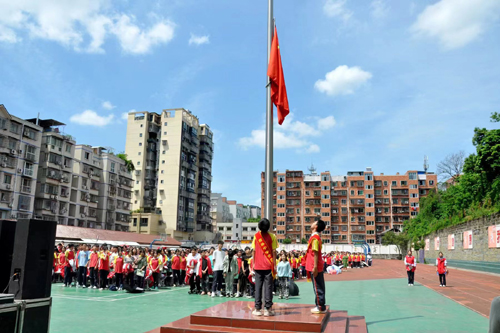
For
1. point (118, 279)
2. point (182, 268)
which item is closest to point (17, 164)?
point (182, 268)

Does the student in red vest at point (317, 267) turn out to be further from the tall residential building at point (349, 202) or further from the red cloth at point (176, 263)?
the tall residential building at point (349, 202)

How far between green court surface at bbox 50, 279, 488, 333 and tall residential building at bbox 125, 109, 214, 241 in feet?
183

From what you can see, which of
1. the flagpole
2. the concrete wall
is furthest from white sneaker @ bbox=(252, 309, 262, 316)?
the concrete wall

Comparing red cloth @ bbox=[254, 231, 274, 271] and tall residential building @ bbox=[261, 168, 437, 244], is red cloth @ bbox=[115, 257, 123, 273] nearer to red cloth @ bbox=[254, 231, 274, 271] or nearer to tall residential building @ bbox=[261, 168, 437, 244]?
red cloth @ bbox=[254, 231, 274, 271]

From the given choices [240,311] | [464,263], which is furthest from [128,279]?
[464,263]

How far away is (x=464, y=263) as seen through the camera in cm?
3102

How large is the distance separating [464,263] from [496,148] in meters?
9.72

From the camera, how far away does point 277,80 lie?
9.24 m

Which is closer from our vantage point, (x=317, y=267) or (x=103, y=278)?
(x=317, y=267)

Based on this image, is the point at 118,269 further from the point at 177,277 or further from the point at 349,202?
the point at 349,202

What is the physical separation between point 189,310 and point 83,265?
305 inches

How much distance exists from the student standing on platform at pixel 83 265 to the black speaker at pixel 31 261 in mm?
11776

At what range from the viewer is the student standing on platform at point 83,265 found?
52.6ft

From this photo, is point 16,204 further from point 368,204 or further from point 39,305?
point 368,204
